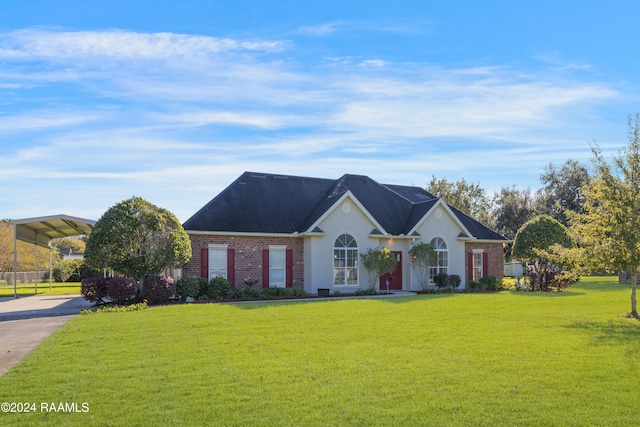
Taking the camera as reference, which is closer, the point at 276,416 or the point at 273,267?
the point at 276,416

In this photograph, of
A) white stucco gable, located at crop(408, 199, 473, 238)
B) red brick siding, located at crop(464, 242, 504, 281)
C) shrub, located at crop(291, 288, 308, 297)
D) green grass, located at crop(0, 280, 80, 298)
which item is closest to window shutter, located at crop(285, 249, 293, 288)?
shrub, located at crop(291, 288, 308, 297)

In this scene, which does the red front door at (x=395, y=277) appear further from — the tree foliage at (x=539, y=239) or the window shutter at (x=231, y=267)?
the window shutter at (x=231, y=267)

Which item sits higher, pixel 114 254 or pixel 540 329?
pixel 114 254

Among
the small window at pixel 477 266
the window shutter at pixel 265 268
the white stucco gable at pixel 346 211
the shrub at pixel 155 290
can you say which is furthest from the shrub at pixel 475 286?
the shrub at pixel 155 290

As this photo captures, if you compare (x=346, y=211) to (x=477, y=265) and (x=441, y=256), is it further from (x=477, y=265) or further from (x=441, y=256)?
(x=477, y=265)

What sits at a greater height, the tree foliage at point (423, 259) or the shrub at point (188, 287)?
the tree foliage at point (423, 259)

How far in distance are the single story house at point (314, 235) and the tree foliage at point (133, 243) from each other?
7.87ft

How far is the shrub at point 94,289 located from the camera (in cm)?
2061

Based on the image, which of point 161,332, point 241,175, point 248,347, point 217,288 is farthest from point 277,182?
point 248,347

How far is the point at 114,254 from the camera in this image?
2009cm

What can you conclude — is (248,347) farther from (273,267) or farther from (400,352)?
(273,267)

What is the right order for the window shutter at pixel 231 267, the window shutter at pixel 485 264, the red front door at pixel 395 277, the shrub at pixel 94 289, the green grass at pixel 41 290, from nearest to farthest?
the shrub at pixel 94 289, the window shutter at pixel 231 267, the red front door at pixel 395 277, the window shutter at pixel 485 264, the green grass at pixel 41 290

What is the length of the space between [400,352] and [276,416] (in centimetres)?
392

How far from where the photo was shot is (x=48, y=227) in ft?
92.4
